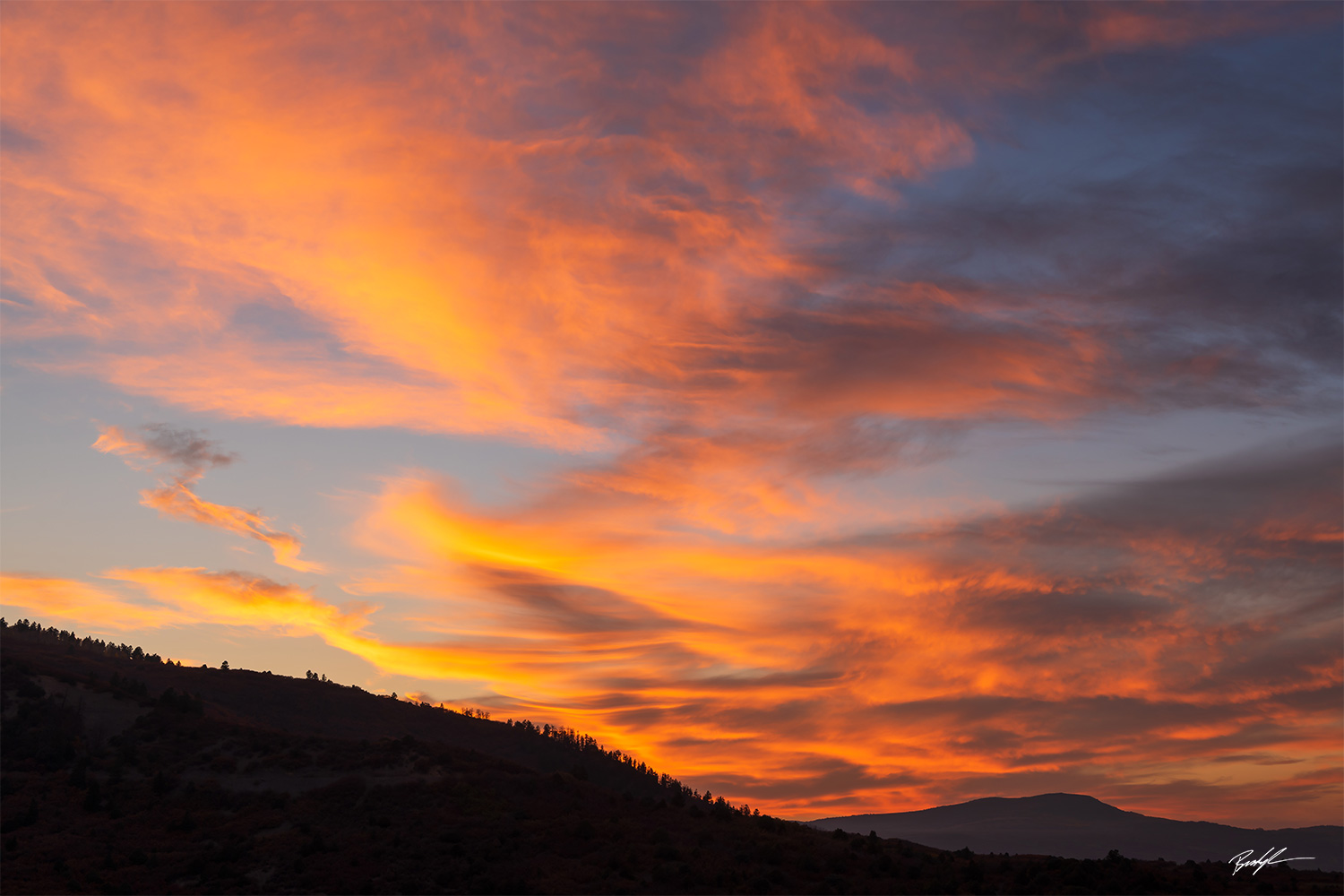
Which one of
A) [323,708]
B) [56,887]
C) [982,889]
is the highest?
[323,708]

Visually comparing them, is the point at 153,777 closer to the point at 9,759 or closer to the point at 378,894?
the point at 9,759

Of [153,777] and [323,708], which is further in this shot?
[323,708]

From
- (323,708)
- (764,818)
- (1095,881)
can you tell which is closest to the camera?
(1095,881)

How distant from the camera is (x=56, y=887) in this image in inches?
1612

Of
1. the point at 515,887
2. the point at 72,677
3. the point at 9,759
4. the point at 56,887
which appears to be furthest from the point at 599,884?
the point at 72,677

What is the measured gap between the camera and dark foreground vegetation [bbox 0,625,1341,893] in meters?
39.5

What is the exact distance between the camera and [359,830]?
4669 cm

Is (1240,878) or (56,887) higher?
(1240,878)

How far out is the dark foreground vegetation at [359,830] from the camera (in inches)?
1555

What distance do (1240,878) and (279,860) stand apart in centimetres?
4010
